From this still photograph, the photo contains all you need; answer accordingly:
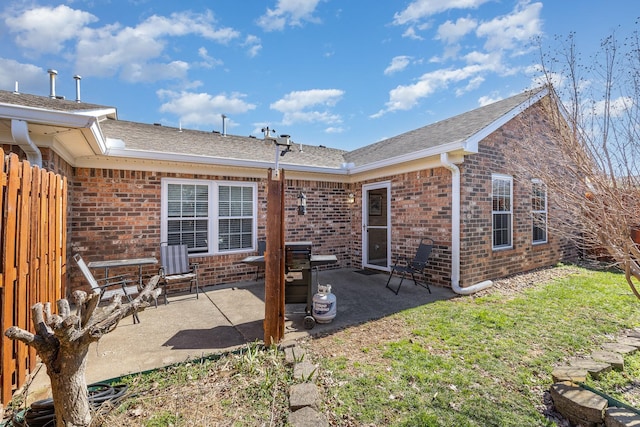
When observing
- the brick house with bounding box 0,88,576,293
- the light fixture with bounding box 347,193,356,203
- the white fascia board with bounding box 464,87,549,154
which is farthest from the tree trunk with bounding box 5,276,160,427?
the light fixture with bounding box 347,193,356,203

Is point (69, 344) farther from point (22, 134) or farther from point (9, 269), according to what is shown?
point (22, 134)

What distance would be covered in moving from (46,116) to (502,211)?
8.77m

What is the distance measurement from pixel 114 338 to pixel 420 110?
982 cm

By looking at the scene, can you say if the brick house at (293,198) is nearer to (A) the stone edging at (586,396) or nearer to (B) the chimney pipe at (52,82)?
(B) the chimney pipe at (52,82)

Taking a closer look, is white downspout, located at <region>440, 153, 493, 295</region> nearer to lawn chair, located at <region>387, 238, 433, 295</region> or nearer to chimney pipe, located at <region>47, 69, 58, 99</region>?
lawn chair, located at <region>387, 238, 433, 295</region>

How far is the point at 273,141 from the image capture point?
15.3 ft

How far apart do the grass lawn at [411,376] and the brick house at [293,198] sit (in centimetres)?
198

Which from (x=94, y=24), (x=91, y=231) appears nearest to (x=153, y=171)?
(x=91, y=231)

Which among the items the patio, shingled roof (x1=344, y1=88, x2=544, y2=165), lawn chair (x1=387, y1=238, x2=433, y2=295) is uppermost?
shingled roof (x1=344, y1=88, x2=544, y2=165)

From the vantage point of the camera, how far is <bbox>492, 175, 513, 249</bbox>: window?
→ 686 cm

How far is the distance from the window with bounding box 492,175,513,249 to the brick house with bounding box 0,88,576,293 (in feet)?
0.09

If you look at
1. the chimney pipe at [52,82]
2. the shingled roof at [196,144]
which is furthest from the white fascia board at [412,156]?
the chimney pipe at [52,82]

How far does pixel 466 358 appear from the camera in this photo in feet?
10.8

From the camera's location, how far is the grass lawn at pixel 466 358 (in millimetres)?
2428
